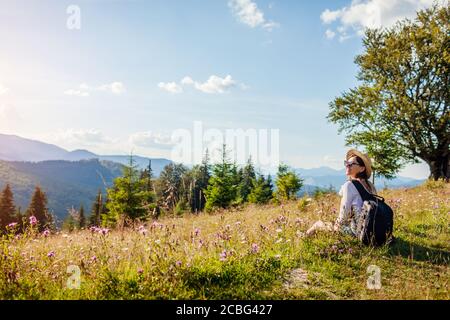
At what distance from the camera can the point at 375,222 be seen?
19.9ft

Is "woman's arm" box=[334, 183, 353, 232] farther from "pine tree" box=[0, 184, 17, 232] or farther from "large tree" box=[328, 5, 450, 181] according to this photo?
"pine tree" box=[0, 184, 17, 232]

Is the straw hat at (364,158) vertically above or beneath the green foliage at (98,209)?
above

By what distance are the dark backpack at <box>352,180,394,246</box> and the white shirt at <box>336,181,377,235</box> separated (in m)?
0.18

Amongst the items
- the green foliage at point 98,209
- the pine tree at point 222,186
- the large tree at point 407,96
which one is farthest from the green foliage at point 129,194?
the large tree at point 407,96

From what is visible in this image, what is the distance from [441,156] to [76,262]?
83.7ft

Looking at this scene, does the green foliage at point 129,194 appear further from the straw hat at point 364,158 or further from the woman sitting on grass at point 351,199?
the woman sitting on grass at point 351,199

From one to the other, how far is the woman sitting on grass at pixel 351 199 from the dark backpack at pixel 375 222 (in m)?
0.21

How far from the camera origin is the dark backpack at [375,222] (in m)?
6.01

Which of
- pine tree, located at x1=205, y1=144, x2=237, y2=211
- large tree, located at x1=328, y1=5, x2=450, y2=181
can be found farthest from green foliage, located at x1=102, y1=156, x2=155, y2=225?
large tree, located at x1=328, y1=5, x2=450, y2=181
